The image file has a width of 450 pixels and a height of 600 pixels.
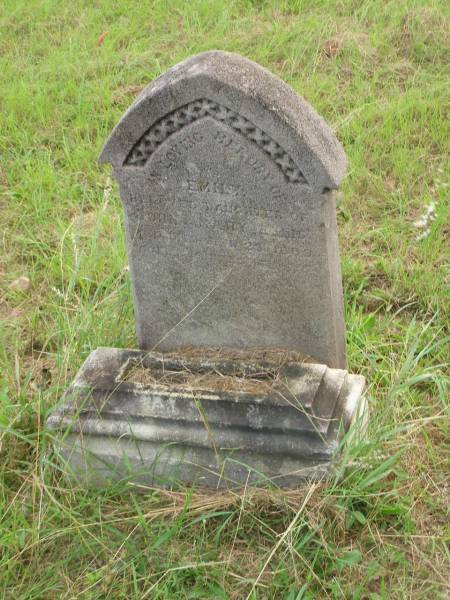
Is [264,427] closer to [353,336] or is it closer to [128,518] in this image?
[128,518]

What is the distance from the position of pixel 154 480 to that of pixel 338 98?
281 centimetres

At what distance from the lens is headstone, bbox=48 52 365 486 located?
261 centimetres

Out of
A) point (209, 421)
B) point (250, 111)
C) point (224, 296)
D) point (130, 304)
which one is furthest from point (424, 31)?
point (209, 421)

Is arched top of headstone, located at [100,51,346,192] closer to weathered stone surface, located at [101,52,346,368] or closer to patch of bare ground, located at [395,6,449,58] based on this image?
weathered stone surface, located at [101,52,346,368]

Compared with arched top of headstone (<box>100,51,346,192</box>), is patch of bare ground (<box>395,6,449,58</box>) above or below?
below

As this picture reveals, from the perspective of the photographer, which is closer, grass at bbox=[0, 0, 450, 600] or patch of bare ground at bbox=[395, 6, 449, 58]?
grass at bbox=[0, 0, 450, 600]

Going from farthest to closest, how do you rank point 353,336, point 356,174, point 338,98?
point 338,98, point 356,174, point 353,336

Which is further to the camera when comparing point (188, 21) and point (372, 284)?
point (188, 21)

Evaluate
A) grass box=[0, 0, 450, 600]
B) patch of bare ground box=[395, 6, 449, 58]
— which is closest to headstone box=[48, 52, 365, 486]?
grass box=[0, 0, 450, 600]

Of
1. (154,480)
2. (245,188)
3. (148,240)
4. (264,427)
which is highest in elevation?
(245,188)

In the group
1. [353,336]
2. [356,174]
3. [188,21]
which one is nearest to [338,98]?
[356,174]

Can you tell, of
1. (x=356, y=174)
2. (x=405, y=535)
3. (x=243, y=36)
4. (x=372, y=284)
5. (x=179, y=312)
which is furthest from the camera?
(x=243, y=36)

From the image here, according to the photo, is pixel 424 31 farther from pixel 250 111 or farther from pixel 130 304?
pixel 250 111

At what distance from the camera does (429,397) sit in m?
3.14
